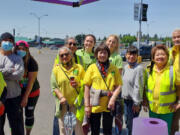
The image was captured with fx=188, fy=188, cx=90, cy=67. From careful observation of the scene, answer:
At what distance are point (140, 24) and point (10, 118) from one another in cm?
1447

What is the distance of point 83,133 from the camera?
2717 millimetres

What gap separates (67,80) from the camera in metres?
2.55

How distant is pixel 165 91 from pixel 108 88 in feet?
2.39

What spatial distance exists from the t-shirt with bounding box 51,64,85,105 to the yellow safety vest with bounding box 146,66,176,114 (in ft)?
3.16

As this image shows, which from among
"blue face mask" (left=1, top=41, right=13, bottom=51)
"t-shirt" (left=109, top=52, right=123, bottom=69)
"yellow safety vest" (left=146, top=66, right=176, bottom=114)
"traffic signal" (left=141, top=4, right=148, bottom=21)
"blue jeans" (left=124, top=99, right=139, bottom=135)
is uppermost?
"traffic signal" (left=141, top=4, right=148, bottom=21)

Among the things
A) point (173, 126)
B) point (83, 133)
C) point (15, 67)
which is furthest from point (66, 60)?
point (173, 126)

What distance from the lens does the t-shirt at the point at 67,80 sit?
2.57 meters

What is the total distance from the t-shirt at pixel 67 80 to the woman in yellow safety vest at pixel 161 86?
3.23ft

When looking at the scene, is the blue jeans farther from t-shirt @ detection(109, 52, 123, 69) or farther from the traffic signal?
the traffic signal

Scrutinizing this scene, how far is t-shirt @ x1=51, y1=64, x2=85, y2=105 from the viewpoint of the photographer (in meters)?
2.57

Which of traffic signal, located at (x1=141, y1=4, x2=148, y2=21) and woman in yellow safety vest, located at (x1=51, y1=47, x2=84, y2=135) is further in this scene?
traffic signal, located at (x1=141, y1=4, x2=148, y2=21)

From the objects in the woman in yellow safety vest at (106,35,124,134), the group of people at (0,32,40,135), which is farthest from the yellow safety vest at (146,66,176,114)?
the group of people at (0,32,40,135)

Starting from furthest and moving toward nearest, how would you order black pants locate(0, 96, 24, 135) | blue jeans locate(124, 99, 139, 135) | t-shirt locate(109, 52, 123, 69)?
1. t-shirt locate(109, 52, 123, 69)
2. blue jeans locate(124, 99, 139, 135)
3. black pants locate(0, 96, 24, 135)

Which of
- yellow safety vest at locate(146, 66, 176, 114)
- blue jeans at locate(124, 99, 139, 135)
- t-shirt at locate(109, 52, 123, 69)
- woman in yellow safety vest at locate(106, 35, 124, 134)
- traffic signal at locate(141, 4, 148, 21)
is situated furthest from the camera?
traffic signal at locate(141, 4, 148, 21)
